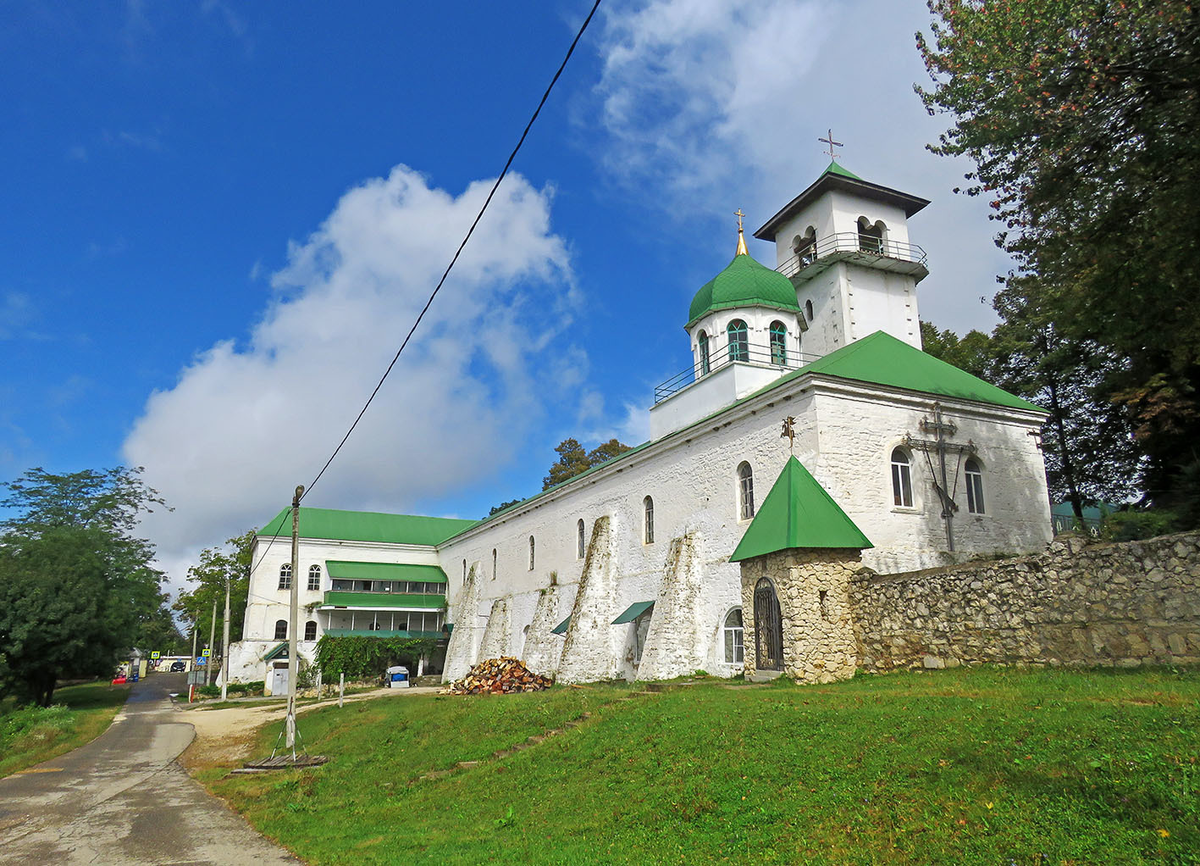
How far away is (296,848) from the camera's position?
9.78 meters

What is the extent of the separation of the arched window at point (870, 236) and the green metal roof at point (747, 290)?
162 inches

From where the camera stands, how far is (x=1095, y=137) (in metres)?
11.5

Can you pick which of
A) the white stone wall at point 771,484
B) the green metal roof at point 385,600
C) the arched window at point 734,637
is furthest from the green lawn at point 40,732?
the arched window at point 734,637

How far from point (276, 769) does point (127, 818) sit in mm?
3805

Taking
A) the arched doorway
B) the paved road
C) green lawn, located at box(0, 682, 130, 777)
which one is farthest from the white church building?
green lawn, located at box(0, 682, 130, 777)

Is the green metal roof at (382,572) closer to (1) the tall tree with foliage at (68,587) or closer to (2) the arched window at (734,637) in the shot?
(1) the tall tree with foliage at (68,587)

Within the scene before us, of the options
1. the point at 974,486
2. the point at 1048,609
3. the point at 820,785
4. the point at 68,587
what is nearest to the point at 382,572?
the point at 68,587

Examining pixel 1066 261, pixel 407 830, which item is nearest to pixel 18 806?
pixel 407 830

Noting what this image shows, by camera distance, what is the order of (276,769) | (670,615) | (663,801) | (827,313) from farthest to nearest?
(827,313), (670,615), (276,769), (663,801)

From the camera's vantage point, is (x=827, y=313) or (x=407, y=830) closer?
(x=407, y=830)

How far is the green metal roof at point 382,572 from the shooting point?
4853 cm

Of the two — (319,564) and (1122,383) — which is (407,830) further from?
(319,564)

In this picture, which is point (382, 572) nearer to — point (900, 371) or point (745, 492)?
point (745, 492)

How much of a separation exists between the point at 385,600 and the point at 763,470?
105ft
